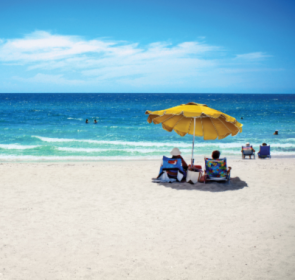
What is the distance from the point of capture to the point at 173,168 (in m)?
8.56

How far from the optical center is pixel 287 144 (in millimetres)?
20984

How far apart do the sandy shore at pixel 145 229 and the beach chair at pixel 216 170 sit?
0.80 feet

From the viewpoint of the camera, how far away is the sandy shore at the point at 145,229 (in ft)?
13.2

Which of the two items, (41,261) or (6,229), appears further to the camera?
(6,229)

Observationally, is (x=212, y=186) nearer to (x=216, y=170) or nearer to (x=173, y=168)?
(x=216, y=170)

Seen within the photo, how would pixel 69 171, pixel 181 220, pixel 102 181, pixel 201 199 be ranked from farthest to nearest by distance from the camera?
pixel 69 171 < pixel 102 181 < pixel 201 199 < pixel 181 220

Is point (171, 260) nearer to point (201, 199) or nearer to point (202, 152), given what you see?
point (201, 199)

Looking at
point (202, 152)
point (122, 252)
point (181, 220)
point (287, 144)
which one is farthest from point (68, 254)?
point (287, 144)

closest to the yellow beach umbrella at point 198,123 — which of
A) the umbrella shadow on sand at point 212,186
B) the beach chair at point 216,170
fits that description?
the beach chair at point 216,170

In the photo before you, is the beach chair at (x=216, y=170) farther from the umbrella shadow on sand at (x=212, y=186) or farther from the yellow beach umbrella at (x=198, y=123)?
the yellow beach umbrella at (x=198, y=123)

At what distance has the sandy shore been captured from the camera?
4.02 meters

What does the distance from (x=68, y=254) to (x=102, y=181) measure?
459cm

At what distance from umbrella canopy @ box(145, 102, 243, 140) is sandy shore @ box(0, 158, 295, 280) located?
159cm

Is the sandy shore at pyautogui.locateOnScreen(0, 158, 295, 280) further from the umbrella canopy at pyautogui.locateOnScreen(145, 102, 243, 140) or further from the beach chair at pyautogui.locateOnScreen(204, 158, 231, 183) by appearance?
the umbrella canopy at pyautogui.locateOnScreen(145, 102, 243, 140)
